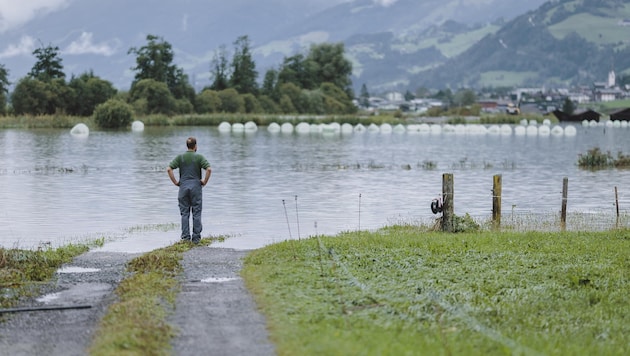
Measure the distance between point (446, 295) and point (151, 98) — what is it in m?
139

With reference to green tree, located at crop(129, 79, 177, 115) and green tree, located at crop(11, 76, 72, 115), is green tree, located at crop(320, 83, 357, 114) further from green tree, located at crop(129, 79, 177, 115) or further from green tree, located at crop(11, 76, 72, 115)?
green tree, located at crop(11, 76, 72, 115)

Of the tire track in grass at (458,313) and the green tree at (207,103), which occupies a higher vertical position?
the green tree at (207,103)

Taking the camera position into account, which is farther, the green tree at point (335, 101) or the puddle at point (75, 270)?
the green tree at point (335, 101)

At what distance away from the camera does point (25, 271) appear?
727 inches

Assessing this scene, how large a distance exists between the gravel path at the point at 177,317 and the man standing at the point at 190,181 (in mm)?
4689

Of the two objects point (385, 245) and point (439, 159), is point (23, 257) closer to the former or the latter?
point (385, 245)

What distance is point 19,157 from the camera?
228ft

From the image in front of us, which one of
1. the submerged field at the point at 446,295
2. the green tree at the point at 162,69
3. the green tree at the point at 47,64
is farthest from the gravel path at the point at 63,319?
the green tree at the point at 162,69

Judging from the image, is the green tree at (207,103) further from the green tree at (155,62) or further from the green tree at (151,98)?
the green tree at (151,98)

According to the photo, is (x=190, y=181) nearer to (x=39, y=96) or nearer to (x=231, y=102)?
(x=39, y=96)

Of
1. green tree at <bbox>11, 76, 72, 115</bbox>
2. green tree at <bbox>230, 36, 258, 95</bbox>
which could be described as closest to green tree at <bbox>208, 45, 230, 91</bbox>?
green tree at <bbox>230, 36, 258, 95</bbox>

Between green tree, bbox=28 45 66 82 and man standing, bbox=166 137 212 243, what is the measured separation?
129839 mm

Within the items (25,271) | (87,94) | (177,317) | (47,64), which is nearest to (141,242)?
(25,271)

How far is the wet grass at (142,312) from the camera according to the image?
40.7ft
